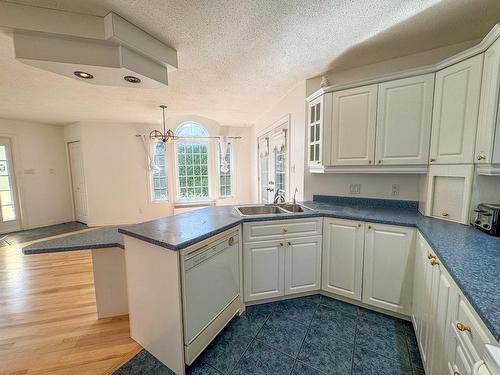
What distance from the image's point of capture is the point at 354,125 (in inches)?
82.2

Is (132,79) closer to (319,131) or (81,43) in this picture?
(81,43)

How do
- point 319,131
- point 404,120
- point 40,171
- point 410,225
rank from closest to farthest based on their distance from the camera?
1. point 410,225
2. point 404,120
3. point 319,131
4. point 40,171

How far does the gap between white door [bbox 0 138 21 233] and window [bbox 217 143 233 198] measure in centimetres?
436

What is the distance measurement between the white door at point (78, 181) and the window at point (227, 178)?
3.14 m

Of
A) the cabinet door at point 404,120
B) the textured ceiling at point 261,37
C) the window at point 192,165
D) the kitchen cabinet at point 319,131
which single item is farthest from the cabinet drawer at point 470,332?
the window at point 192,165

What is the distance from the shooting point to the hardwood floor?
1.50 meters

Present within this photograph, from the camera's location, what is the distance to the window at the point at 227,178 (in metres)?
5.52

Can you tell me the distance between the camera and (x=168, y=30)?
1.66 m

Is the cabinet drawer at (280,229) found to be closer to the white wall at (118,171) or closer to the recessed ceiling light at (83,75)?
the recessed ceiling light at (83,75)

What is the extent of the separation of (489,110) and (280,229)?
1.65 meters

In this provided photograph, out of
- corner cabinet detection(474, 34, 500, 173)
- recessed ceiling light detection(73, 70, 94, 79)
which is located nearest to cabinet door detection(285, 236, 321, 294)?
corner cabinet detection(474, 34, 500, 173)

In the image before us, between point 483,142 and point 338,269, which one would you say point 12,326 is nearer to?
point 338,269

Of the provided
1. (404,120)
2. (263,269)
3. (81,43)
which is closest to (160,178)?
(81,43)

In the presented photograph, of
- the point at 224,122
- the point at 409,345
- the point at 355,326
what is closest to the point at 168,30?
the point at 355,326
